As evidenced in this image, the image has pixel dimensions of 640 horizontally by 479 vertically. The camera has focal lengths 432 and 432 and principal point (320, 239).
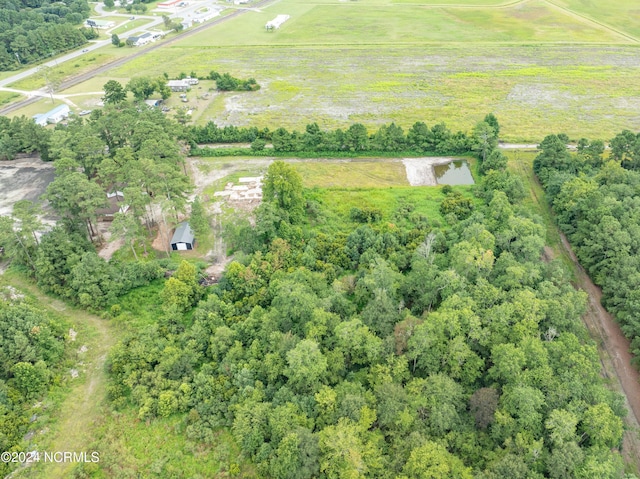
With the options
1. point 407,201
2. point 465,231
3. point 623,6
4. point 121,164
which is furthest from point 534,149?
point 623,6

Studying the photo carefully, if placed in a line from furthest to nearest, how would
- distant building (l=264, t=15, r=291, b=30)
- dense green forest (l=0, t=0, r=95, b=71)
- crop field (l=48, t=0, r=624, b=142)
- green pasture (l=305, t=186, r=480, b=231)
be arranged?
distant building (l=264, t=15, r=291, b=30), dense green forest (l=0, t=0, r=95, b=71), crop field (l=48, t=0, r=624, b=142), green pasture (l=305, t=186, r=480, b=231)

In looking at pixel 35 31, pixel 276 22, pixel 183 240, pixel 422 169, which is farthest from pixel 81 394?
pixel 276 22

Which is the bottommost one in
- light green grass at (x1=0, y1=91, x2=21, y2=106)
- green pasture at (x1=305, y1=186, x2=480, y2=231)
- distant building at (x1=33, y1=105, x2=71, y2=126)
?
green pasture at (x1=305, y1=186, x2=480, y2=231)

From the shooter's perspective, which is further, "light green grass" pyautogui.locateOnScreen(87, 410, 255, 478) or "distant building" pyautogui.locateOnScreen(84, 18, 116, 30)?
"distant building" pyautogui.locateOnScreen(84, 18, 116, 30)

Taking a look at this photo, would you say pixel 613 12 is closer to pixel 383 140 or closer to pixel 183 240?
pixel 383 140

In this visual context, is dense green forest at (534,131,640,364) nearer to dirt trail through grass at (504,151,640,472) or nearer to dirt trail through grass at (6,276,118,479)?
dirt trail through grass at (504,151,640,472)

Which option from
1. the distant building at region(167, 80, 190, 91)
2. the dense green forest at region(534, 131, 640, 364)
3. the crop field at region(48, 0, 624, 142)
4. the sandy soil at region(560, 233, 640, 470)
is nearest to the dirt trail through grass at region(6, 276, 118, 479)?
the sandy soil at region(560, 233, 640, 470)

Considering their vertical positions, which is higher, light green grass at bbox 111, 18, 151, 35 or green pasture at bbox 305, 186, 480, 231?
light green grass at bbox 111, 18, 151, 35
